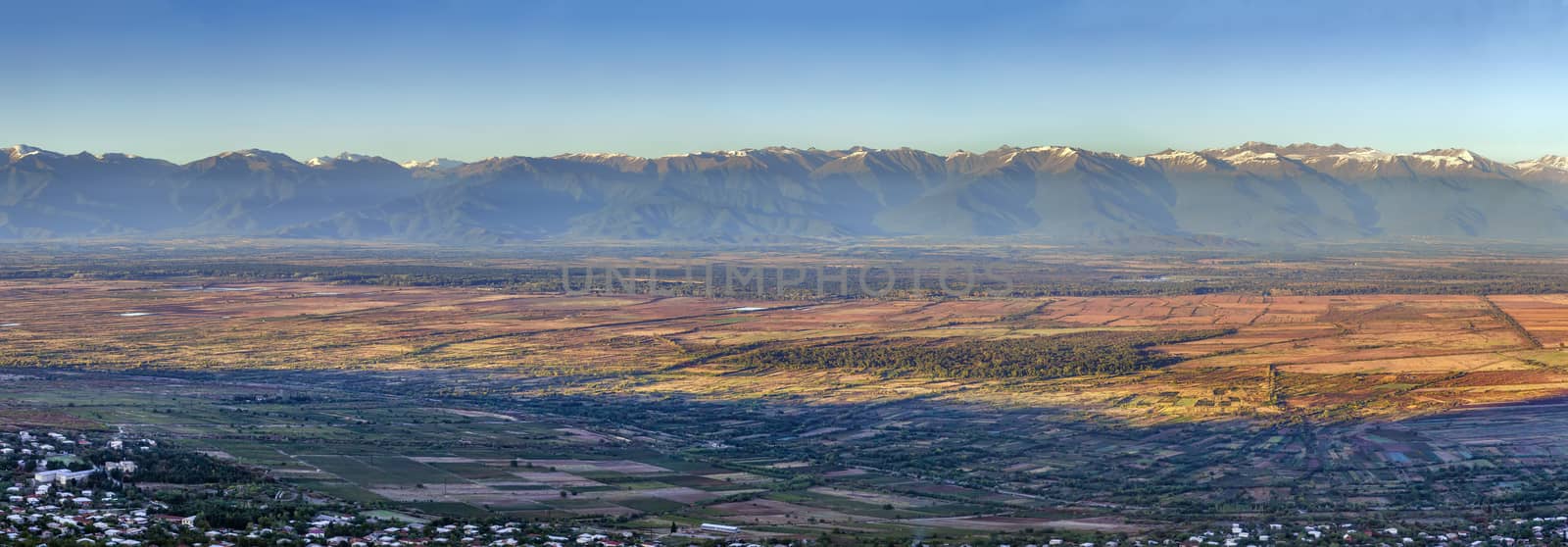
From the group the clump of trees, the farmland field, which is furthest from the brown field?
the clump of trees

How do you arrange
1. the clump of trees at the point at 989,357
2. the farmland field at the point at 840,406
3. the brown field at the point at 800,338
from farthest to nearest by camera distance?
1. the clump of trees at the point at 989,357
2. the brown field at the point at 800,338
3. the farmland field at the point at 840,406

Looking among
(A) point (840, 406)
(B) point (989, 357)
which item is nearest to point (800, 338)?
(B) point (989, 357)

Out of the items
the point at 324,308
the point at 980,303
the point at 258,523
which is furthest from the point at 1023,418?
the point at 324,308

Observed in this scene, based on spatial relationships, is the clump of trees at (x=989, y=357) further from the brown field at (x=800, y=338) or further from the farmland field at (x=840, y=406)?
the brown field at (x=800, y=338)

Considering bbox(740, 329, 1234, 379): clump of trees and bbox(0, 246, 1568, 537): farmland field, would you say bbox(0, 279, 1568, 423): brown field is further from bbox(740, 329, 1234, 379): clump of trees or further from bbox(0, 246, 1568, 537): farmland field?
bbox(740, 329, 1234, 379): clump of trees

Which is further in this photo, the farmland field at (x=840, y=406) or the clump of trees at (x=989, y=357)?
the clump of trees at (x=989, y=357)

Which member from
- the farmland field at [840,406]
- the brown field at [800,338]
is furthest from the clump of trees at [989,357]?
the brown field at [800,338]

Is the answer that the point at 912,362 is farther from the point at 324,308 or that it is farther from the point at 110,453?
the point at 324,308

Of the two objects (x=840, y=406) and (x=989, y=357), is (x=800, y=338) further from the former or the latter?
(x=840, y=406)

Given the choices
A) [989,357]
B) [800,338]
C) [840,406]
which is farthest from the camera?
[800,338]

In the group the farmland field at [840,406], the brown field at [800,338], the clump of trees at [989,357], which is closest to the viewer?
the farmland field at [840,406]
